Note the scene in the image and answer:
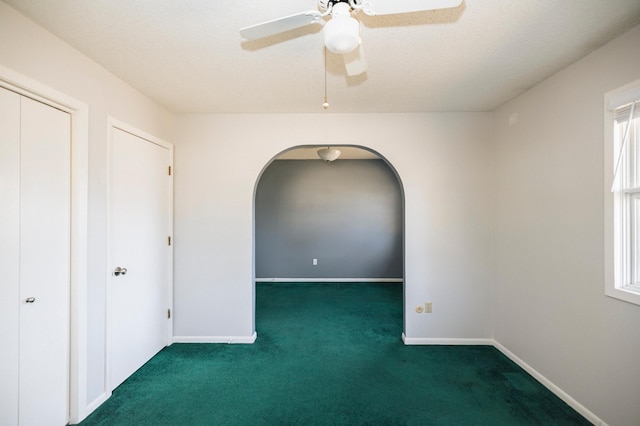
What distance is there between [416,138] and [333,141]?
A: 0.91 meters

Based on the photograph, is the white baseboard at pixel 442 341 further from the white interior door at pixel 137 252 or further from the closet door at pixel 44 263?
the closet door at pixel 44 263

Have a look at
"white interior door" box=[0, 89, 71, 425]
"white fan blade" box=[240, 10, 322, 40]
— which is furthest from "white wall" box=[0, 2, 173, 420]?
"white fan blade" box=[240, 10, 322, 40]

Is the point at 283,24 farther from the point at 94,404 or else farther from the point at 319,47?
the point at 94,404

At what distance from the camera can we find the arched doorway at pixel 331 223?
563cm

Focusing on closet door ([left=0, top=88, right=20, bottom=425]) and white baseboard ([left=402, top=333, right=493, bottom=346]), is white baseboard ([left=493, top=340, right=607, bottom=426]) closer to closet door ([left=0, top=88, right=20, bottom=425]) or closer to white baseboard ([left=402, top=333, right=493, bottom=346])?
white baseboard ([left=402, top=333, right=493, bottom=346])

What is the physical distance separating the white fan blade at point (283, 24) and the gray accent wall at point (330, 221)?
443cm

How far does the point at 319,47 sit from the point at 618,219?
86.5 inches

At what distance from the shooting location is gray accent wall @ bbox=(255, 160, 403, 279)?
222 inches

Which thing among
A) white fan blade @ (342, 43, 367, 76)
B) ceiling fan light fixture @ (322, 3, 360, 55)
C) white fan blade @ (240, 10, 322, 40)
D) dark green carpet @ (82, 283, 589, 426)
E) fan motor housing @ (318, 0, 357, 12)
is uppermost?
fan motor housing @ (318, 0, 357, 12)

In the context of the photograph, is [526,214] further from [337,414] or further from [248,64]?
[248,64]

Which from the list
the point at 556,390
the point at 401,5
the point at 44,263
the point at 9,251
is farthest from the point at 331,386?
the point at 401,5

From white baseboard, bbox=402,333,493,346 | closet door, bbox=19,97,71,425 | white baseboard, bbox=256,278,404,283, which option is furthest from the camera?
white baseboard, bbox=256,278,404,283

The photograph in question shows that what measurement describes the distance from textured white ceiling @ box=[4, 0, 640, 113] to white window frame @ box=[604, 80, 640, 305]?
58 cm

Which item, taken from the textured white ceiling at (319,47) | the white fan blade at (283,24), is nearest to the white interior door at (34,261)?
the textured white ceiling at (319,47)
